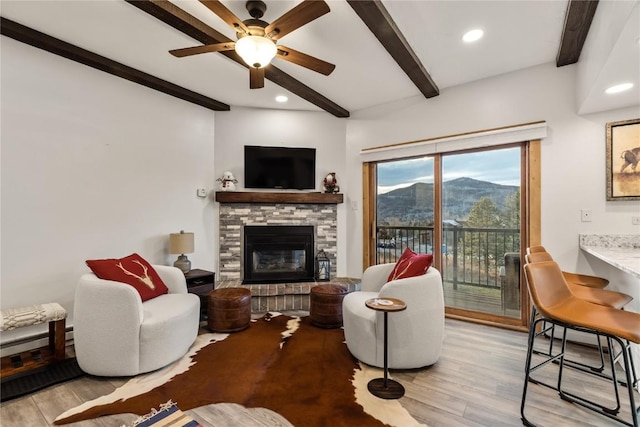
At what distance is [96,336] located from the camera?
2.28 metres

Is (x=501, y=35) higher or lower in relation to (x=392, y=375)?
higher

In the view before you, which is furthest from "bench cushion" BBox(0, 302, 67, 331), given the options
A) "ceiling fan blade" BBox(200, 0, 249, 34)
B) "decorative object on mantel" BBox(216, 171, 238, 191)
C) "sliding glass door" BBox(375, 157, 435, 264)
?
"sliding glass door" BBox(375, 157, 435, 264)

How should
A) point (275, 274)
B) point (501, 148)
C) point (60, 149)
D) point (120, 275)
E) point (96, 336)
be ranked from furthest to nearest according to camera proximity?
point (275, 274), point (501, 148), point (60, 149), point (120, 275), point (96, 336)

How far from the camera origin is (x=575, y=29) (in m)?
2.51

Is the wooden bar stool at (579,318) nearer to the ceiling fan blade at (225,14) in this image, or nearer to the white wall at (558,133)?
the white wall at (558,133)

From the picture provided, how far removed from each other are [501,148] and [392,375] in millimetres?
2766

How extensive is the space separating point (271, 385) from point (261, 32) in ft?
8.40

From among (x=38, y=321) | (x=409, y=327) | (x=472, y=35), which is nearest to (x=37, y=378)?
(x=38, y=321)

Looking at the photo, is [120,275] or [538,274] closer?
[538,274]

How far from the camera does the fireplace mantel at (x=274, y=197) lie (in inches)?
166

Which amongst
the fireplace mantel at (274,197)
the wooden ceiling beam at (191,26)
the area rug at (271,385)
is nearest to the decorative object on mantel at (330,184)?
the fireplace mantel at (274,197)

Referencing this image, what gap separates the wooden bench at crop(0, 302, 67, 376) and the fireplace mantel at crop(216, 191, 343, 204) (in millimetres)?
2167

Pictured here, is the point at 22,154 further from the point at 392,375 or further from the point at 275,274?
the point at 392,375

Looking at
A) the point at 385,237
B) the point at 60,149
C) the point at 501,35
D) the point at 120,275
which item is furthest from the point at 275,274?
the point at 501,35
